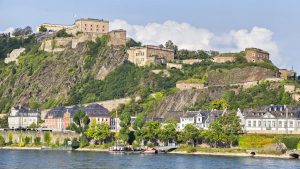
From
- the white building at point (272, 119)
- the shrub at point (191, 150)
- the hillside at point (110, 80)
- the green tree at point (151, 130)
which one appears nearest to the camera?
the white building at point (272, 119)

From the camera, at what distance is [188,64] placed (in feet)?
449

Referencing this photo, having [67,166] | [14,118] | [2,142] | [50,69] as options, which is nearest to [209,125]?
[67,166]

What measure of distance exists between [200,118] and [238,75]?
22649 millimetres

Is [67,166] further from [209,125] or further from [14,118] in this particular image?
[14,118]

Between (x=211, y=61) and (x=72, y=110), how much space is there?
2998 cm

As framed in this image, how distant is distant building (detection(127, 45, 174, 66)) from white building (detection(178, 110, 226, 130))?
3231 cm

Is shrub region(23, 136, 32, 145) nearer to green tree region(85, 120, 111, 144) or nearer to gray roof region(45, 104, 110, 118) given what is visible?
gray roof region(45, 104, 110, 118)

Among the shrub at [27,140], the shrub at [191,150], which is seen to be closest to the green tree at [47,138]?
the shrub at [27,140]

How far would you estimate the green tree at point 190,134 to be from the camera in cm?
9362

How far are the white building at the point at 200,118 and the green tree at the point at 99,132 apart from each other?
1056 centimetres

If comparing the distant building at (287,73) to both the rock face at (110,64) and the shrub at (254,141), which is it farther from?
the shrub at (254,141)

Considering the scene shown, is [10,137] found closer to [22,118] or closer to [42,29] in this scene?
[22,118]

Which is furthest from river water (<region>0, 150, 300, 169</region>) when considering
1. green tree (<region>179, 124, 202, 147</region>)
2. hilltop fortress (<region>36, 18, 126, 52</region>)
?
hilltop fortress (<region>36, 18, 126, 52</region>)

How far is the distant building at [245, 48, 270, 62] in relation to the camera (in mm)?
133250
